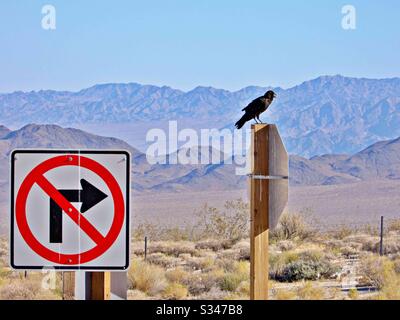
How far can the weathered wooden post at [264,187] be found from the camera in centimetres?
632

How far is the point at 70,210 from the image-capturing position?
493 centimetres

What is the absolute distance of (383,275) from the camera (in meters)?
20.0

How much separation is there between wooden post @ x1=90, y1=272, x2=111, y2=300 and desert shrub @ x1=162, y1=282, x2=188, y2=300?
13.5m

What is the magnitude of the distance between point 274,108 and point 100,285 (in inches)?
4725

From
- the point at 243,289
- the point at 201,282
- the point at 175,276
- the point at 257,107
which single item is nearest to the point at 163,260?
the point at 175,276

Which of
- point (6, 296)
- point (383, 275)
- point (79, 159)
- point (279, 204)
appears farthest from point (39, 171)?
point (383, 275)

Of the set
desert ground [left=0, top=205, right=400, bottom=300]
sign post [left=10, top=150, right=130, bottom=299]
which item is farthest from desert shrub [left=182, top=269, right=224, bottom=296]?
sign post [left=10, top=150, right=130, bottom=299]

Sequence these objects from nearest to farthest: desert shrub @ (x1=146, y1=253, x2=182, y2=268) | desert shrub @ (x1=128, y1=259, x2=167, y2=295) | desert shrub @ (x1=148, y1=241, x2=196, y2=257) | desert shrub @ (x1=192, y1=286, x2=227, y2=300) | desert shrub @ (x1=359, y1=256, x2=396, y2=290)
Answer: desert shrub @ (x1=192, y1=286, x2=227, y2=300)
desert shrub @ (x1=128, y1=259, x2=167, y2=295)
desert shrub @ (x1=359, y1=256, x2=396, y2=290)
desert shrub @ (x1=146, y1=253, x2=182, y2=268)
desert shrub @ (x1=148, y1=241, x2=196, y2=257)

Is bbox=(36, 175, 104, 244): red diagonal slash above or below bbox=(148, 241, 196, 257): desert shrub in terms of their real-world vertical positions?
above

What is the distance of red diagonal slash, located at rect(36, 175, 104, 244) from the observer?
4.91m

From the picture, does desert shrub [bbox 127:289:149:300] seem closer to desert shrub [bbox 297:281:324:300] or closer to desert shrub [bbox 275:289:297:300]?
desert shrub [bbox 275:289:297:300]

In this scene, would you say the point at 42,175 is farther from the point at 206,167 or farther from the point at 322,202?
the point at 206,167

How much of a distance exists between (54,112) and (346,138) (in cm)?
3495

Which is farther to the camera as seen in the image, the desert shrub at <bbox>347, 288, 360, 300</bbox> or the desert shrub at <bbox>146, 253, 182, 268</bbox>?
the desert shrub at <bbox>146, 253, 182, 268</bbox>
